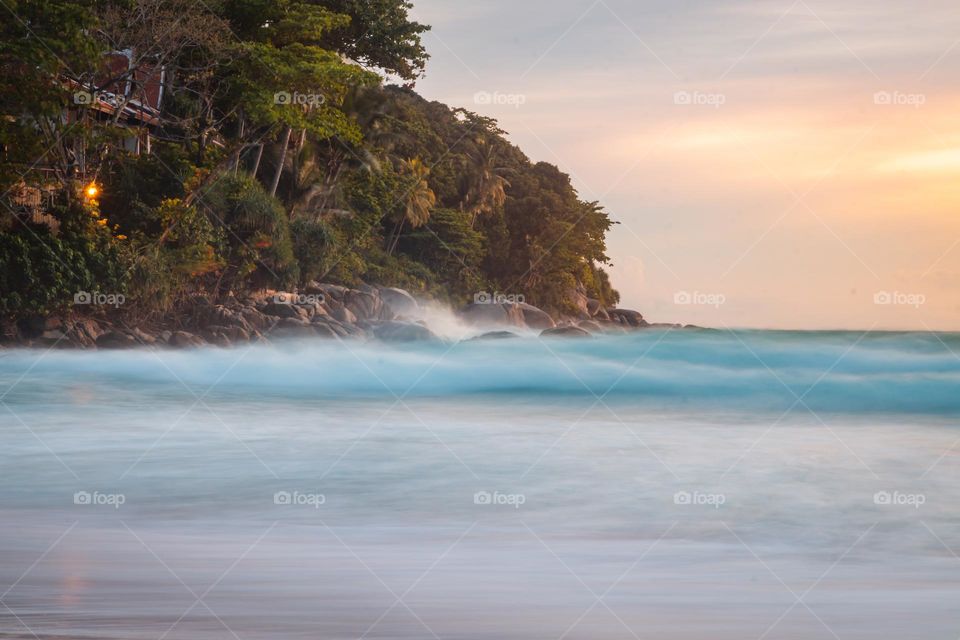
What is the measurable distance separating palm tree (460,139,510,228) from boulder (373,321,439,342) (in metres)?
17.5

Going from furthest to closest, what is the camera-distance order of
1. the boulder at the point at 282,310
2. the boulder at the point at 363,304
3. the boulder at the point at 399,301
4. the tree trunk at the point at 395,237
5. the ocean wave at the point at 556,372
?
1. the tree trunk at the point at 395,237
2. the boulder at the point at 399,301
3. the boulder at the point at 363,304
4. the boulder at the point at 282,310
5. the ocean wave at the point at 556,372

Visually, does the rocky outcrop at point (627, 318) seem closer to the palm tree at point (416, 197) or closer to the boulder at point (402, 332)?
the palm tree at point (416, 197)

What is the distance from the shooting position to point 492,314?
4672 cm

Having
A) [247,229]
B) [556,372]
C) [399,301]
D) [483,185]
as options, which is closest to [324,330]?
[247,229]

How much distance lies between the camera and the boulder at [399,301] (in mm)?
38438

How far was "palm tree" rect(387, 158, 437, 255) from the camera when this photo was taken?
41344 millimetres

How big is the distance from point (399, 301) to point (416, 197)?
15.9ft

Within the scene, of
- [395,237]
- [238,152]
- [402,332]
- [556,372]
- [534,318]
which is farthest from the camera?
[534,318]

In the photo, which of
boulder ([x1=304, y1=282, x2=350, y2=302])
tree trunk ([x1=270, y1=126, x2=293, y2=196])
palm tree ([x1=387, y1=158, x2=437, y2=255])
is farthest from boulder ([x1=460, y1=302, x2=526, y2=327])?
tree trunk ([x1=270, y1=126, x2=293, y2=196])

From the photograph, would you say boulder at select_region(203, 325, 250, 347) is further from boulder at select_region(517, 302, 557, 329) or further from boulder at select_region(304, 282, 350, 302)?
boulder at select_region(517, 302, 557, 329)

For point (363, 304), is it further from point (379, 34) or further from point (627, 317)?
point (627, 317)

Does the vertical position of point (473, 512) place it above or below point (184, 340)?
below

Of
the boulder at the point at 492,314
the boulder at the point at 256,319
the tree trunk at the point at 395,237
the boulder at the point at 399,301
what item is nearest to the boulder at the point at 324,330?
the boulder at the point at 256,319

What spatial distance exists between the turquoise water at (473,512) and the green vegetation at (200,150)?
18.0ft
